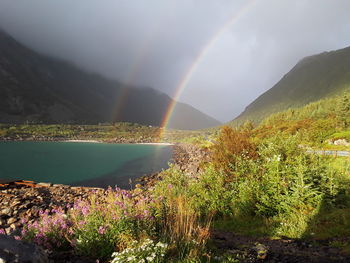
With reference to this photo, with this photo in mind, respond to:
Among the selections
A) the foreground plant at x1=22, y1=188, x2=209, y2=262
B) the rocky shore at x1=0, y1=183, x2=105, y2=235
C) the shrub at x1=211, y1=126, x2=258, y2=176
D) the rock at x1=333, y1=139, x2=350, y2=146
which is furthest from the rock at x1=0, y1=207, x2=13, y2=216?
the rock at x1=333, y1=139, x2=350, y2=146

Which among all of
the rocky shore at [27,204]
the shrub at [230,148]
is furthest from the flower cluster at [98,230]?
the shrub at [230,148]

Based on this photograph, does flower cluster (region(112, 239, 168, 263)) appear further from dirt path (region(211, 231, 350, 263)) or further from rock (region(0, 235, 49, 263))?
dirt path (region(211, 231, 350, 263))

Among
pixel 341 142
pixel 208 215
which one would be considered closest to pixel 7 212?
pixel 208 215

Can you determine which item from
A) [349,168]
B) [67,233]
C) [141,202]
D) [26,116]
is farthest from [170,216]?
[26,116]

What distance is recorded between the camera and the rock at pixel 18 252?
338 centimetres

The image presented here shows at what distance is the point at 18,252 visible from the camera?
139 inches

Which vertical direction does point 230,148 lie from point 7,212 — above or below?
above

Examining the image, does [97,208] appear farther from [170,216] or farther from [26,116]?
[26,116]

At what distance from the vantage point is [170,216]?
6305 mm

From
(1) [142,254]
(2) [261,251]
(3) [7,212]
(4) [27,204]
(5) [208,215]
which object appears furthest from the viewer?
(4) [27,204]

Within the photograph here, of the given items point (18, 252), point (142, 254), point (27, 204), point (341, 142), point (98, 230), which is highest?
point (341, 142)

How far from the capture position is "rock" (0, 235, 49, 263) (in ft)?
11.1

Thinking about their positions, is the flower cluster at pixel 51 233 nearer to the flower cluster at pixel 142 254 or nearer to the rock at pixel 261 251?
the flower cluster at pixel 142 254

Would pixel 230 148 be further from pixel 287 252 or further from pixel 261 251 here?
pixel 261 251
